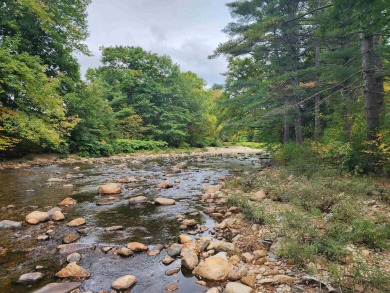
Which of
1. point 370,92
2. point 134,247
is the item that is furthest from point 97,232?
point 370,92

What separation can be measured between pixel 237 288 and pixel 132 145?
2087cm

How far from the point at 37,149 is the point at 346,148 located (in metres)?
16.5

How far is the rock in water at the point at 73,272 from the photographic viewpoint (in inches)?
116

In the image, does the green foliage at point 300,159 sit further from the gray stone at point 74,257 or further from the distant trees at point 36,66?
the distant trees at point 36,66

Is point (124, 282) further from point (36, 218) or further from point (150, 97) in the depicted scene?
point (150, 97)

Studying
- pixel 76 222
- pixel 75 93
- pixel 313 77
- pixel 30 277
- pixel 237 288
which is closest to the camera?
pixel 237 288

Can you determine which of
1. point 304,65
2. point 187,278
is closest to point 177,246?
point 187,278

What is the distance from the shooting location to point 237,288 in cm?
258

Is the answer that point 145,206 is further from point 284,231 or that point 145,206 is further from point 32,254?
point 284,231

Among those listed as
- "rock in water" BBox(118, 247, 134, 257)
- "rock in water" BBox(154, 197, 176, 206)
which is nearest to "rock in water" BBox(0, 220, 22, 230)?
"rock in water" BBox(118, 247, 134, 257)

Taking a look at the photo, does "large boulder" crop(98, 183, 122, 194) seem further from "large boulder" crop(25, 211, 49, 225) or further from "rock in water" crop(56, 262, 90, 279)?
"rock in water" crop(56, 262, 90, 279)

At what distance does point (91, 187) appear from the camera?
795cm

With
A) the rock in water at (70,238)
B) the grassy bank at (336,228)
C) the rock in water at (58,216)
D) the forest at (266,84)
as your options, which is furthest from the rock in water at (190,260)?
the forest at (266,84)

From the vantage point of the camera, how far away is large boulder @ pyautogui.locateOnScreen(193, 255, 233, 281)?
2.89 meters
